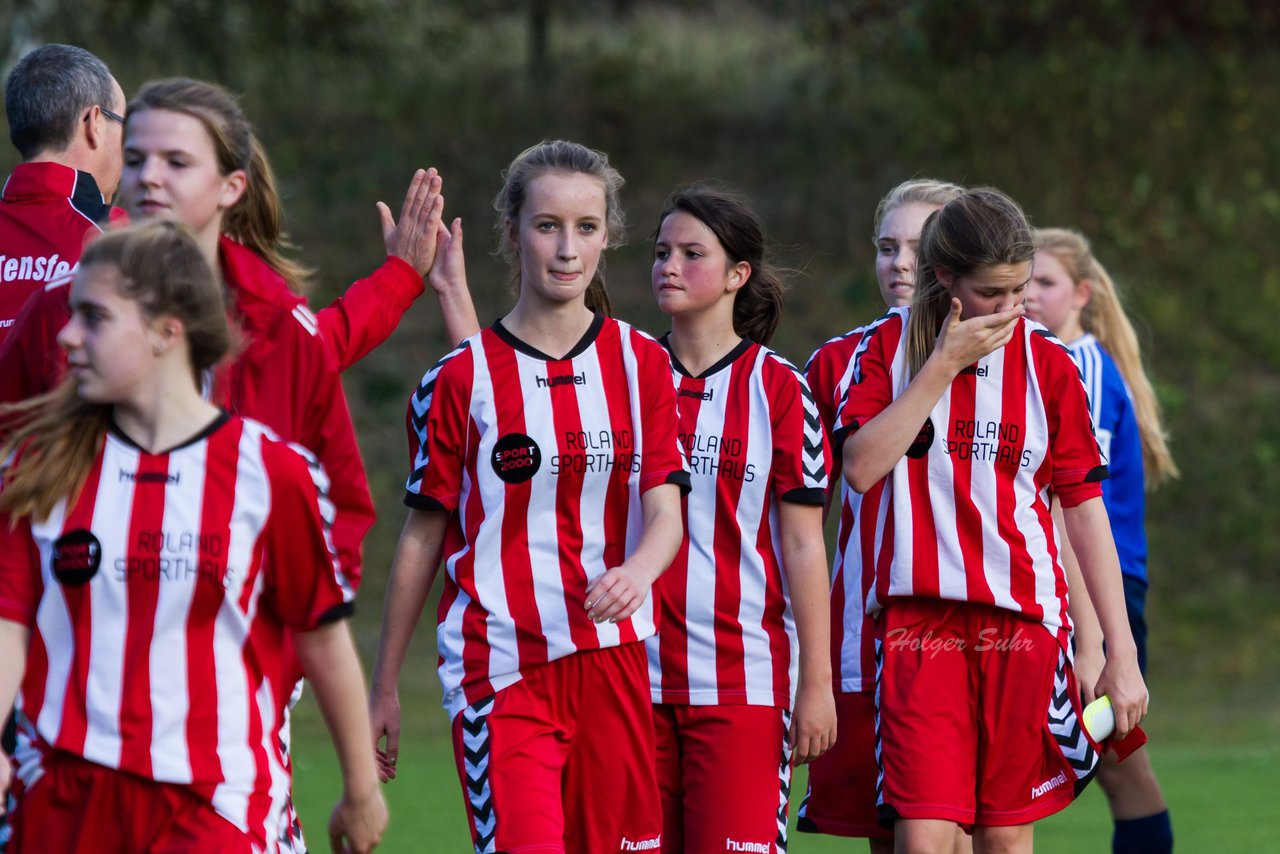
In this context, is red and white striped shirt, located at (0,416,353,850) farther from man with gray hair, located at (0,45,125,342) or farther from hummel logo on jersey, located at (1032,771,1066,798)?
hummel logo on jersey, located at (1032,771,1066,798)

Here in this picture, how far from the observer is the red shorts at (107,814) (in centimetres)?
279

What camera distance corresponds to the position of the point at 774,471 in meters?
4.15

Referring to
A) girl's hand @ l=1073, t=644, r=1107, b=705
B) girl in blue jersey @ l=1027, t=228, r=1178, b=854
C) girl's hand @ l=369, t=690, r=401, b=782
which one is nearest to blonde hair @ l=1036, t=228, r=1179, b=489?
girl in blue jersey @ l=1027, t=228, r=1178, b=854

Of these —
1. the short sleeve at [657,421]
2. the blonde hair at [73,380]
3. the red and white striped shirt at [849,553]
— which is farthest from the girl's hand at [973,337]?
the blonde hair at [73,380]

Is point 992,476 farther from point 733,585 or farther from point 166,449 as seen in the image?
point 166,449

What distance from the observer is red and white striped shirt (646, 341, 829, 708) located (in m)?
4.09

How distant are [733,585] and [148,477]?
1.70 m

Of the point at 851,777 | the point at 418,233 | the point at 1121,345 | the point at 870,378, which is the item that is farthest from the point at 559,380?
the point at 1121,345

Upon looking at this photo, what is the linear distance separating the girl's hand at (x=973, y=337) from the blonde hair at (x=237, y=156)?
148cm

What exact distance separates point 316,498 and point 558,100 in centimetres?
1292

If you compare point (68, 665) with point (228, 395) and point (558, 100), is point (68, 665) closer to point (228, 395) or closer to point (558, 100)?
point (228, 395)

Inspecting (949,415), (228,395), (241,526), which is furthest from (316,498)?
(949,415)

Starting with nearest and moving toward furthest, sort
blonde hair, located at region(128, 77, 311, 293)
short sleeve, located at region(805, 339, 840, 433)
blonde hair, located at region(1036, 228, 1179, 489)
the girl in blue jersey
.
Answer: blonde hair, located at region(128, 77, 311, 293), short sleeve, located at region(805, 339, 840, 433), the girl in blue jersey, blonde hair, located at region(1036, 228, 1179, 489)

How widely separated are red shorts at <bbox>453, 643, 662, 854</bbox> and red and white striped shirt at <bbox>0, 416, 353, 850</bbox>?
0.86 m
